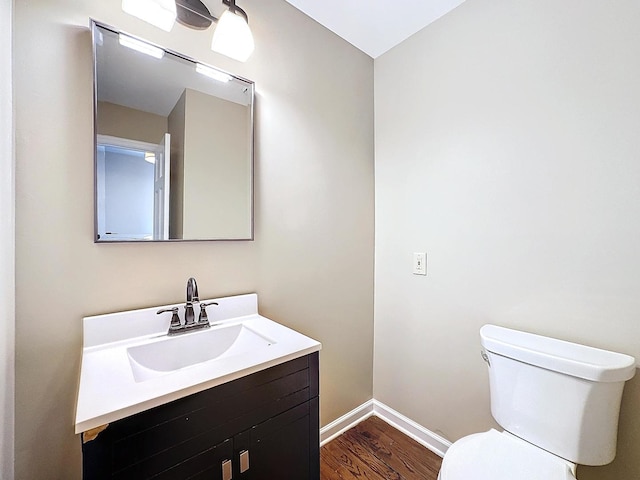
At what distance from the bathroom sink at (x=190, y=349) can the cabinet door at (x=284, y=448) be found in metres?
0.24

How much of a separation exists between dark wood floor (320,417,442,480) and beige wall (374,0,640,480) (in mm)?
152

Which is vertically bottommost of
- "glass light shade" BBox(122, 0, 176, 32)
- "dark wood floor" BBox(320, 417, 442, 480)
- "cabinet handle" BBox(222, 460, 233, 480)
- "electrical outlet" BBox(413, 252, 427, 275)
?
"dark wood floor" BBox(320, 417, 442, 480)

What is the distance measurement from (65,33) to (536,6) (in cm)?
178

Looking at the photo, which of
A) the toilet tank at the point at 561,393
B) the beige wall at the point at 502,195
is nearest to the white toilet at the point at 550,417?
the toilet tank at the point at 561,393

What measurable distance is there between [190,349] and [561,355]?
1324mm

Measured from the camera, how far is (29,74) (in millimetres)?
867

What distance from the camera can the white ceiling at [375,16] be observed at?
1446 millimetres

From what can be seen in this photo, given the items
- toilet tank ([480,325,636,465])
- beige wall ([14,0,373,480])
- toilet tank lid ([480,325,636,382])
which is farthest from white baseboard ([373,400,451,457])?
toilet tank lid ([480,325,636,382])

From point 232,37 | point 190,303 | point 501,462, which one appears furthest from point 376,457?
point 232,37

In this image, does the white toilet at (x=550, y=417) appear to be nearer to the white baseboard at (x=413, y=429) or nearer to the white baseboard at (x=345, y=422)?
the white baseboard at (x=413, y=429)

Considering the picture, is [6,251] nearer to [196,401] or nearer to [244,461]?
[196,401]

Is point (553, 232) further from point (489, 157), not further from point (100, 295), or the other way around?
point (100, 295)

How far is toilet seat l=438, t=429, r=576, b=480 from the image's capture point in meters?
0.88

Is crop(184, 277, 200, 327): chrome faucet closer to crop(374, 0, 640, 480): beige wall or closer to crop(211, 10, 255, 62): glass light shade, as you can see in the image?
crop(211, 10, 255, 62): glass light shade
